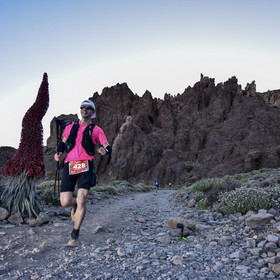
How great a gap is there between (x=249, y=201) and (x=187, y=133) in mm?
44313

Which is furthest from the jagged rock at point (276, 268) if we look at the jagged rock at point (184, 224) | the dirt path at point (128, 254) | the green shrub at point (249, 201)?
the green shrub at point (249, 201)

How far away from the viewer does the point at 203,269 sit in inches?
124

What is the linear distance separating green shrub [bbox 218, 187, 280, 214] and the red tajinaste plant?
5372 mm

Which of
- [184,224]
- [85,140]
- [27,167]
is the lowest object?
[184,224]

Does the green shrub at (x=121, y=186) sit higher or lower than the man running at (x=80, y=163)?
lower

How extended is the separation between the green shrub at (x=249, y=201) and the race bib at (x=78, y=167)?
Result: 4.25m

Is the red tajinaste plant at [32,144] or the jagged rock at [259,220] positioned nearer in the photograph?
the jagged rock at [259,220]

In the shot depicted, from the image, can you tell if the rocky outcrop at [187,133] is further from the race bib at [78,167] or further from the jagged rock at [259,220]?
the race bib at [78,167]

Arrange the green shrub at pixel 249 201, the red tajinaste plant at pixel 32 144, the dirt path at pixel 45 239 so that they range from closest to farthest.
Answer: the dirt path at pixel 45 239
the green shrub at pixel 249 201
the red tajinaste plant at pixel 32 144

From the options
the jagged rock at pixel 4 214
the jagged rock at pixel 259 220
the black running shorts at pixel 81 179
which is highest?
Answer: the black running shorts at pixel 81 179

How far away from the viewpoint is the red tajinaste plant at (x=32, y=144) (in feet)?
20.1

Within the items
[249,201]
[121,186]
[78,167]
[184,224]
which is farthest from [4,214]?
[121,186]

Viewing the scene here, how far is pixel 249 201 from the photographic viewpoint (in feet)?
19.7

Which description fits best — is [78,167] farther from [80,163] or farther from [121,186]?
[121,186]
